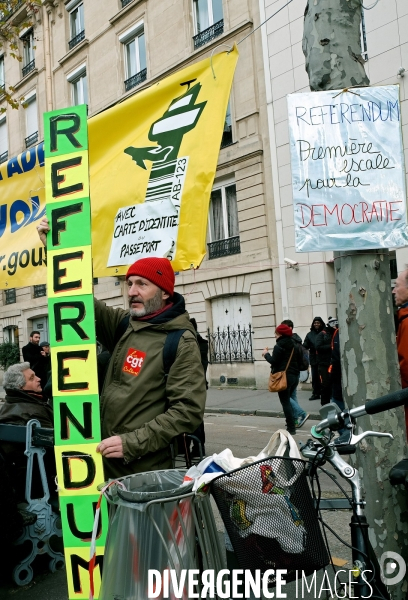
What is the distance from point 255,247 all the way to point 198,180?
12.5 m

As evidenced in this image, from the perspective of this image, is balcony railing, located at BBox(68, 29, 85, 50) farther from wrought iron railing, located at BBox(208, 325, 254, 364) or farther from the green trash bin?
the green trash bin

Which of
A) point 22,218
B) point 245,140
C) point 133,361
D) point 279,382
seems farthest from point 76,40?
point 133,361

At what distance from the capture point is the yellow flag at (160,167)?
3.63 metres

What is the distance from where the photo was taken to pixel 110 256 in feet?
13.1

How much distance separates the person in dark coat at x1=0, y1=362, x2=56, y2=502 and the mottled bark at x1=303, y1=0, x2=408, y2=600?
2269 mm

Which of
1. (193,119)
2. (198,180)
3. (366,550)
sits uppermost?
(193,119)

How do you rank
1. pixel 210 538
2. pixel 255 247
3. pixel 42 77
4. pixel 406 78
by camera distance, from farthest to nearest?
1. pixel 42 77
2. pixel 255 247
3. pixel 406 78
4. pixel 210 538

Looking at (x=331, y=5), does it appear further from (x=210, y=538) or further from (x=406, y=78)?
(x=406, y=78)

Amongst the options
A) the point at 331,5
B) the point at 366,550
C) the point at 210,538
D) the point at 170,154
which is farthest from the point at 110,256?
the point at 366,550

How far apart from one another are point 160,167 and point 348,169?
4.23ft

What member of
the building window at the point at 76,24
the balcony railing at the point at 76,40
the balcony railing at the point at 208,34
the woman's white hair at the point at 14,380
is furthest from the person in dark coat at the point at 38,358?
the building window at the point at 76,24

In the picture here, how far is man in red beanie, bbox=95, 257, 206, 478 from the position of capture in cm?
270

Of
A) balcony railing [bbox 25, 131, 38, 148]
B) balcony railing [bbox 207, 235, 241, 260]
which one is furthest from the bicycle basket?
balcony railing [bbox 25, 131, 38, 148]

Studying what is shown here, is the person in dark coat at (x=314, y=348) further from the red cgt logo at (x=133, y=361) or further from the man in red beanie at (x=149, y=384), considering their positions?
the red cgt logo at (x=133, y=361)
